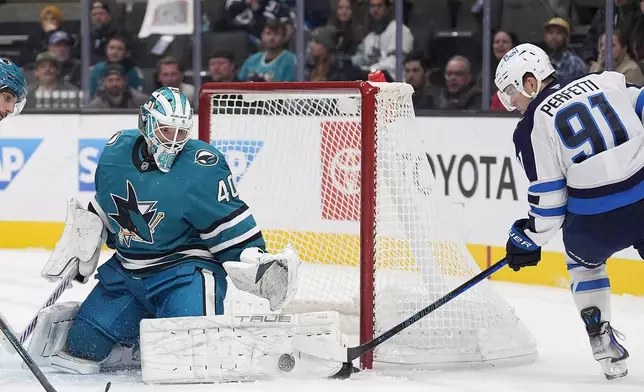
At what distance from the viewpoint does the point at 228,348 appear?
3.43 metres

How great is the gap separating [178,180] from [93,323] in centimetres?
51

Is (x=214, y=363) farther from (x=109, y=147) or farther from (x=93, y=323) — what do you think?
(x=109, y=147)

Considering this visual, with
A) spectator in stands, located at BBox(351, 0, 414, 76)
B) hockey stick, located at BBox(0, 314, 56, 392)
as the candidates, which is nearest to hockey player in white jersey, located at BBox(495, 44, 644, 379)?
hockey stick, located at BBox(0, 314, 56, 392)

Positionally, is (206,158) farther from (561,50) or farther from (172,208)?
(561,50)

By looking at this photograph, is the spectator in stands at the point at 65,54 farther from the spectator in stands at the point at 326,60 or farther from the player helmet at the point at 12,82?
the player helmet at the point at 12,82

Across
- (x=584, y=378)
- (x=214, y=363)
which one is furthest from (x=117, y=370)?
(x=584, y=378)

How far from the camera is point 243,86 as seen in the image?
4113 millimetres

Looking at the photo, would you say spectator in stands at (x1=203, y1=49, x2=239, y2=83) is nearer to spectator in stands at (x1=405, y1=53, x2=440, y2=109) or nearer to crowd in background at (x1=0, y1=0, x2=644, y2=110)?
crowd in background at (x1=0, y1=0, x2=644, y2=110)

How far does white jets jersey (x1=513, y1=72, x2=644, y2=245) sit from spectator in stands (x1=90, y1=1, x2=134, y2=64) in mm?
3960

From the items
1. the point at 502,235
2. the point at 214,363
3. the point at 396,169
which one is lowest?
the point at 502,235

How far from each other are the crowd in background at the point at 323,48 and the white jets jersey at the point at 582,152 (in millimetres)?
1953

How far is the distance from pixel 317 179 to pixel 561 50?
1381mm

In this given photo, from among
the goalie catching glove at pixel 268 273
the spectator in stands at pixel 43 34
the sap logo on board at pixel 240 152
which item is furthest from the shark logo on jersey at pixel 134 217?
the spectator in stands at pixel 43 34

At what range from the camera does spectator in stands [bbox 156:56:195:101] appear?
6805 millimetres
